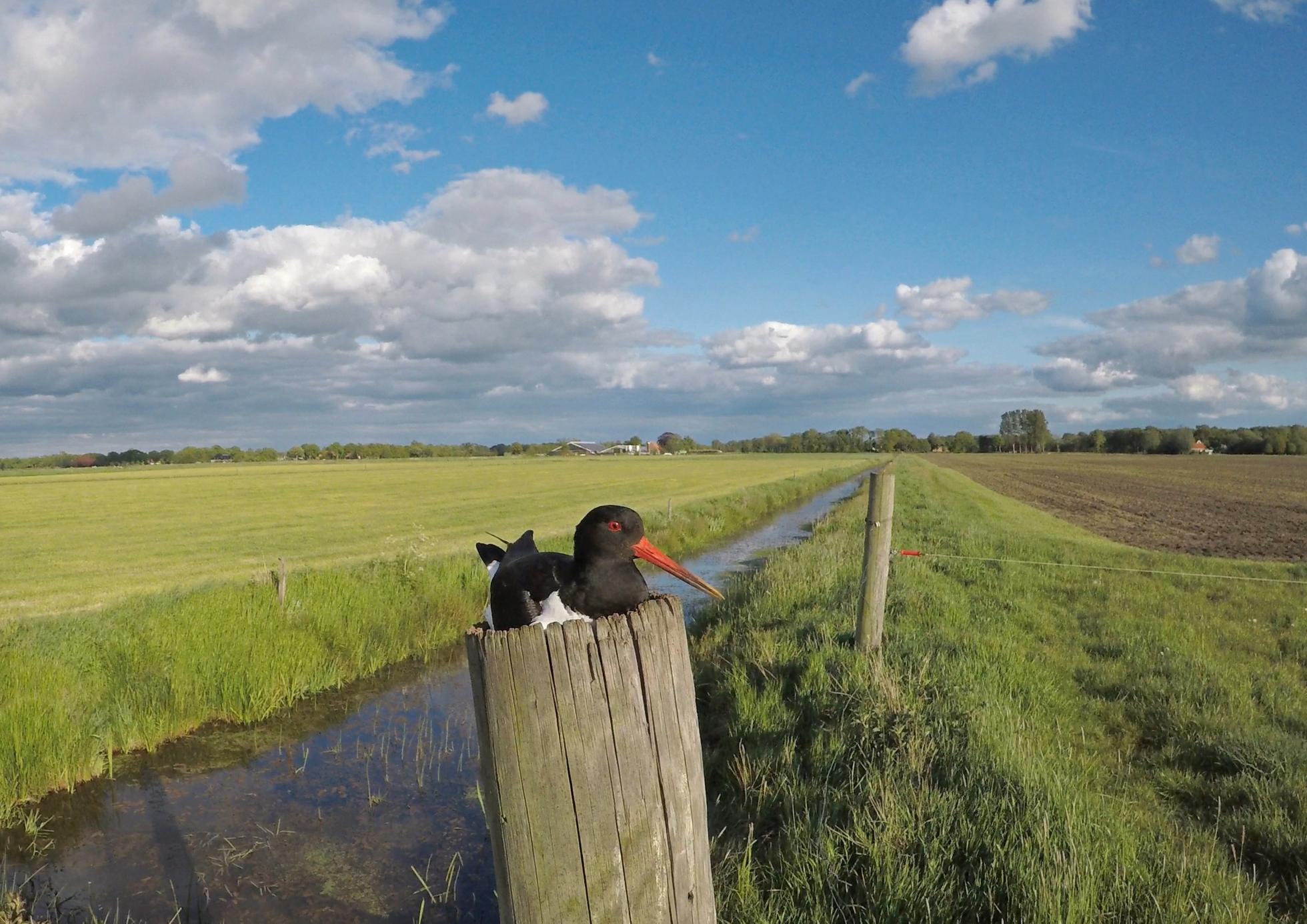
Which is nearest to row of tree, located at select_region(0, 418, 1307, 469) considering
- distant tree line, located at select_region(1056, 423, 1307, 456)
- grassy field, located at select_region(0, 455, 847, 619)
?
distant tree line, located at select_region(1056, 423, 1307, 456)

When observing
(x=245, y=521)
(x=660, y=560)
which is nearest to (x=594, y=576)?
(x=660, y=560)

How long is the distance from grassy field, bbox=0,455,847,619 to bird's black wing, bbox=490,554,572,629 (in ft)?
39.1

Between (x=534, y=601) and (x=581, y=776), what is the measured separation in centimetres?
205

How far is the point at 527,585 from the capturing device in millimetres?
3836

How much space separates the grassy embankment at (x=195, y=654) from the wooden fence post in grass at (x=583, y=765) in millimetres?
7476

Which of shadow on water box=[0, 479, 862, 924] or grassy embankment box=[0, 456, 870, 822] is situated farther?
grassy embankment box=[0, 456, 870, 822]

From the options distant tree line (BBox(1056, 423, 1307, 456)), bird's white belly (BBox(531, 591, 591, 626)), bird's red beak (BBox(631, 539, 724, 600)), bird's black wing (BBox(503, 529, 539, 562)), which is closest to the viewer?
bird's red beak (BBox(631, 539, 724, 600))

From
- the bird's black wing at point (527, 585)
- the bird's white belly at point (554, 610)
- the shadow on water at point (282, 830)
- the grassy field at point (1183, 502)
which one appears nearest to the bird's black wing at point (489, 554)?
the bird's black wing at point (527, 585)

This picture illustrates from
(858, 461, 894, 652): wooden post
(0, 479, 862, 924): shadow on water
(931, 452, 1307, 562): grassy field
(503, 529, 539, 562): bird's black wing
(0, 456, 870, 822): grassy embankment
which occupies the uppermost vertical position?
(503, 529, 539, 562): bird's black wing

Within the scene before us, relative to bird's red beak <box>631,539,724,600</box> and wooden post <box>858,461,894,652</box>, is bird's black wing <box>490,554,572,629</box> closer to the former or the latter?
bird's red beak <box>631,539,724,600</box>

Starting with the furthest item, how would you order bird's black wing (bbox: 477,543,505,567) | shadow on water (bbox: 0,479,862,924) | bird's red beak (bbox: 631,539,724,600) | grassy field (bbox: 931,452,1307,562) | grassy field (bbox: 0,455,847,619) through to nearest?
1. grassy field (bbox: 931,452,1307,562)
2. grassy field (bbox: 0,455,847,619)
3. shadow on water (bbox: 0,479,862,924)
4. bird's black wing (bbox: 477,543,505,567)
5. bird's red beak (bbox: 631,539,724,600)

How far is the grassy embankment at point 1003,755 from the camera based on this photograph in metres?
3.61

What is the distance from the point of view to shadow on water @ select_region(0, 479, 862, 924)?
5.81 metres

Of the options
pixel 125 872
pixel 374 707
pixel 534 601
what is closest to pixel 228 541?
pixel 374 707
